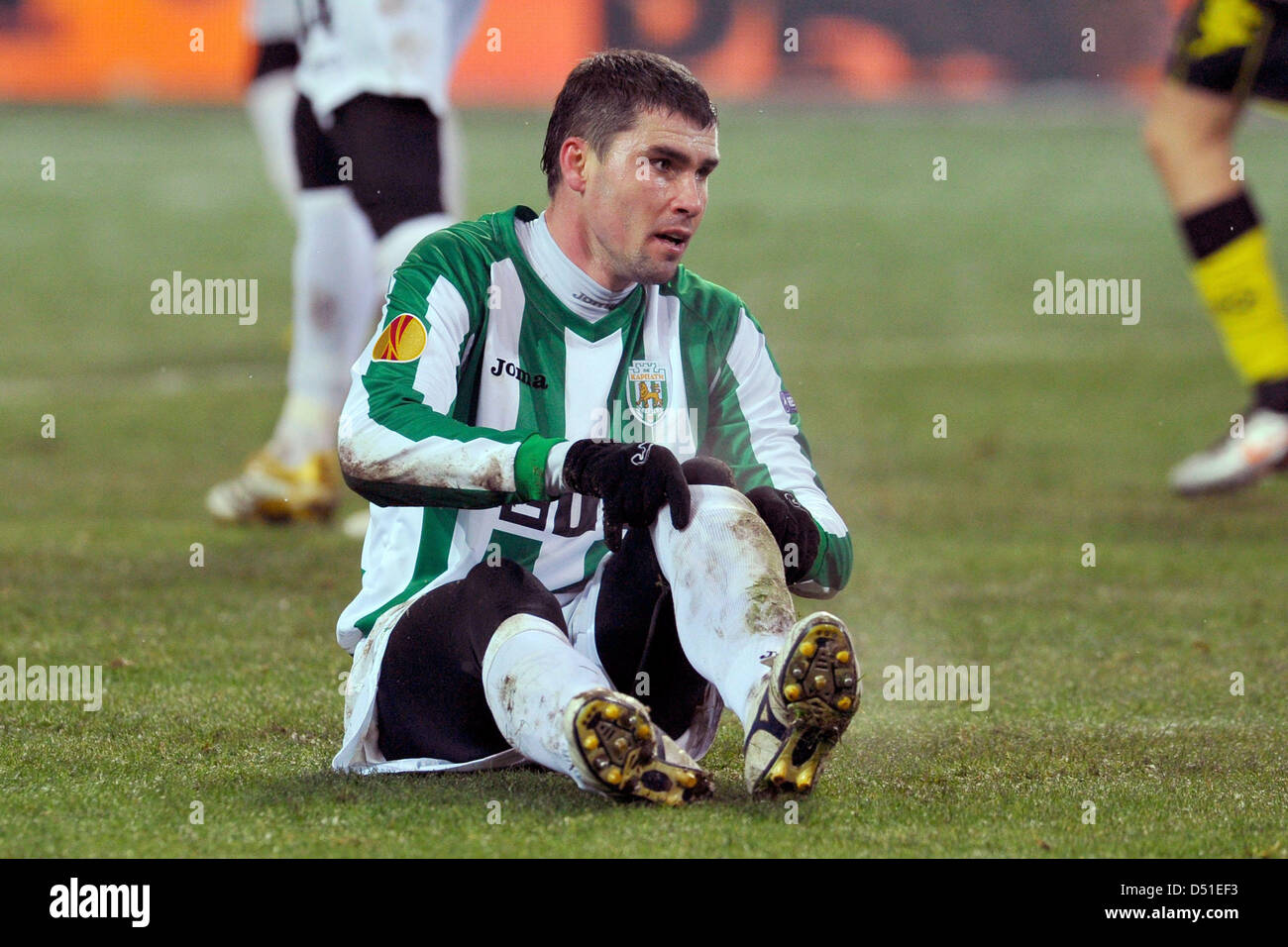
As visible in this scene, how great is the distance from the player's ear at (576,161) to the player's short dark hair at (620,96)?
0.01 m

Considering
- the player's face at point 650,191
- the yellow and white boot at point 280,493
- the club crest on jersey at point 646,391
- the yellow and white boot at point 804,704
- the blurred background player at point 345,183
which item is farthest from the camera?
the yellow and white boot at point 280,493

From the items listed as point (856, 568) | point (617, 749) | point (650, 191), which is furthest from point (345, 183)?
point (617, 749)

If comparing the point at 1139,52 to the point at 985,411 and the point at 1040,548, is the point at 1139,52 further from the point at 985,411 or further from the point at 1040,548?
the point at 1040,548

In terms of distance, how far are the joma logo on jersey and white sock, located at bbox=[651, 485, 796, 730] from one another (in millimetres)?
443

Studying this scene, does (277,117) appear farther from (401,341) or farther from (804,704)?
(804,704)

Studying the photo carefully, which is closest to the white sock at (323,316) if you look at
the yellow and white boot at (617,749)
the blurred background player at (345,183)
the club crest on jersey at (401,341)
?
the blurred background player at (345,183)

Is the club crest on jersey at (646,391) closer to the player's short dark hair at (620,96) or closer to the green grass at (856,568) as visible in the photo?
the player's short dark hair at (620,96)

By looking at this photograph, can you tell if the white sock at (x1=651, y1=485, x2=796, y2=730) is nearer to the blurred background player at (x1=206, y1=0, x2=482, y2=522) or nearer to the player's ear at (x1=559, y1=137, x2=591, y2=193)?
the player's ear at (x1=559, y1=137, x2=591, y2=193)

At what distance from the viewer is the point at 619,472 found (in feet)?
10.3

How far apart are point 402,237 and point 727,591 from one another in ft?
8.61

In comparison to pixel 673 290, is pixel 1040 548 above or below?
below

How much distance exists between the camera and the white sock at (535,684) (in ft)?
10.2
